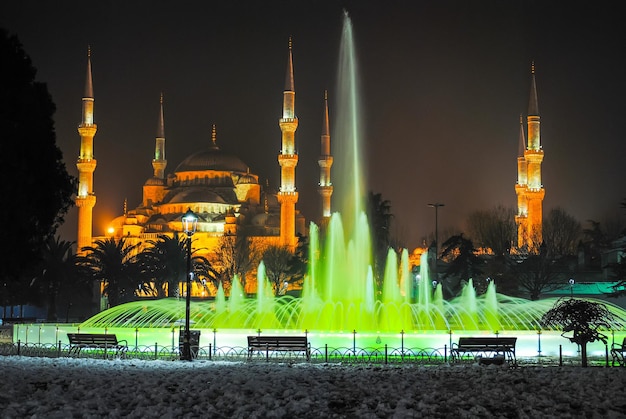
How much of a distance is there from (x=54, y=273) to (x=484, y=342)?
91.2 feet

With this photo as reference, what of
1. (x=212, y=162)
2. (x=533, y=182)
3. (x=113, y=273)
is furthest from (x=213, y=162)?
(x=113, y=273)

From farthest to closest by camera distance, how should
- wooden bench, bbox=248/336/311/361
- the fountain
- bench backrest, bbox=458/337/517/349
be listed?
1. the fountain
2. wooden bench, bbox=248/336/311/361
3. bench backrest, bbox=458/337/517/349

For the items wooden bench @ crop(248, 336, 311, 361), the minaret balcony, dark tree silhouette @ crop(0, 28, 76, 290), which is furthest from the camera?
the minaret balcony

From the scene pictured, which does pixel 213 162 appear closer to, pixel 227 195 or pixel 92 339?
pixel 227 195

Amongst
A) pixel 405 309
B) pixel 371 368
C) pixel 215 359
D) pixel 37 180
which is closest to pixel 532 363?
pixel 371 368

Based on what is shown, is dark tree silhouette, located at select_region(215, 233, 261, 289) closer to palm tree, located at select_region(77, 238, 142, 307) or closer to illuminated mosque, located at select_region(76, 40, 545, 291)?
illuminated mosque, located at select_region(76, 40, 545, 291)

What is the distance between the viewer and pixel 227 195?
86.4 metres

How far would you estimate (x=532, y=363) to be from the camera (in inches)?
605

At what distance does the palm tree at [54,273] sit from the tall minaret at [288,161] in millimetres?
22293

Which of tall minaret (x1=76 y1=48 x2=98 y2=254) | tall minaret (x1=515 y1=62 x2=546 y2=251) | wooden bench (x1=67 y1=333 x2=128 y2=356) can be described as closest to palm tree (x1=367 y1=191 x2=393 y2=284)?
tall minaret (x1=515 y1=62 x2=546 y2=251)

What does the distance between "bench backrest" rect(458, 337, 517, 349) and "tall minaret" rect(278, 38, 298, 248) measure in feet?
152

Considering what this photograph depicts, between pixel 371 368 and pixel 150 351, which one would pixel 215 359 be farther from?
pixel 371 368

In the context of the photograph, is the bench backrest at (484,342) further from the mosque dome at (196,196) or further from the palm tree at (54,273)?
the mosque dome at (196,196)

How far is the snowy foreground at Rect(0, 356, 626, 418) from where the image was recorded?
29.5 feet
